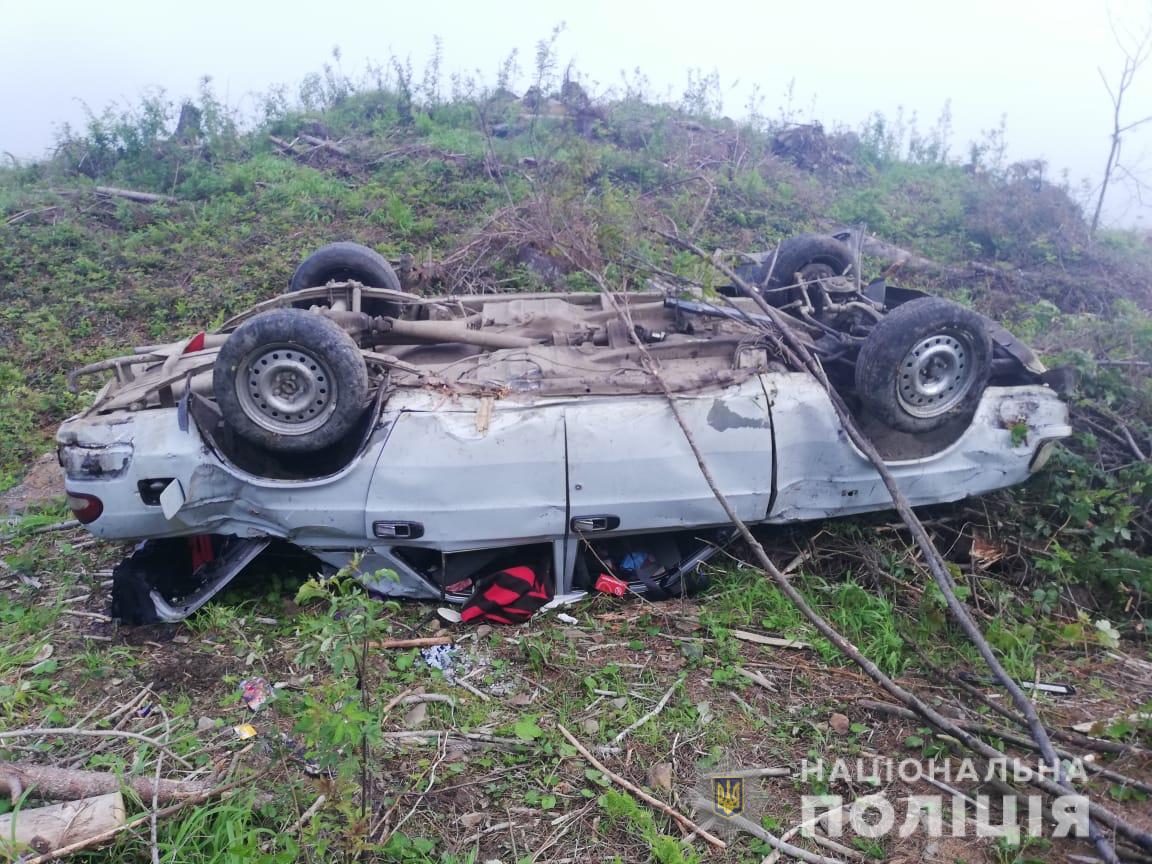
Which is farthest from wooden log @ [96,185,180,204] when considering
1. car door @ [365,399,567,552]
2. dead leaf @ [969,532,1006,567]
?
dead leaf @ [969,532,1006,567]

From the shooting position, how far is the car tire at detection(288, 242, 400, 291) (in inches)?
209

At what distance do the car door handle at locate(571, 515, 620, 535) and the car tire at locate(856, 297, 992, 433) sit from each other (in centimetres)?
145

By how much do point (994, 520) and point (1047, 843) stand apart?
227 centimetres

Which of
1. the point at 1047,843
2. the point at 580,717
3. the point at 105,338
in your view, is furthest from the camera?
the point at 105,338

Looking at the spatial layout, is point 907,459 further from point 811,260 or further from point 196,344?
point 196,344

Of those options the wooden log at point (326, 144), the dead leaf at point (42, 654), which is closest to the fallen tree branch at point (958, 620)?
the dead leaf at point (42, 654)

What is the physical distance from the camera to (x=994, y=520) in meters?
4.42

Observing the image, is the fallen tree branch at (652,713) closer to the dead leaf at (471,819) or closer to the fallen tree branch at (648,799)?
the fallen tree branch at (648,799)

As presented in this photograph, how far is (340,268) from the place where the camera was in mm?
5320

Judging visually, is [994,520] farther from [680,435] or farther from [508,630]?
[508,630]

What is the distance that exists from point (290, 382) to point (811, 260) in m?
3.52

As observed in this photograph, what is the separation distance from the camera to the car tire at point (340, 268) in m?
5.31

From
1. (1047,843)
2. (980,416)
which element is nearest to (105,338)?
(980,416)

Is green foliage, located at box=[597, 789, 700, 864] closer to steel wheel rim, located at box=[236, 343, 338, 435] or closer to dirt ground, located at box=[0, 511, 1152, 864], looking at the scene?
dirt ground, located at box=[0, 511, 1152, 864]
